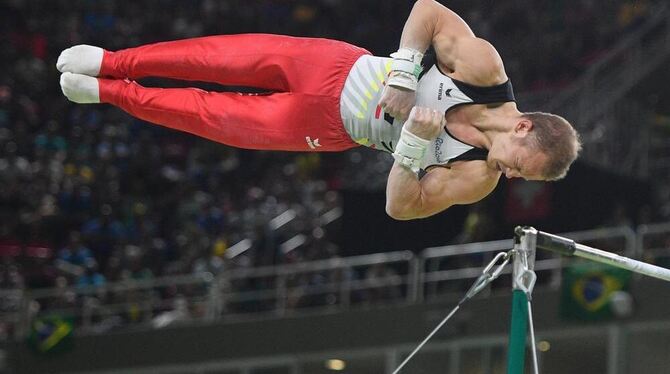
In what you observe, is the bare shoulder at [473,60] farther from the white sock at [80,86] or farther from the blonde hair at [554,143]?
the white sock at [80,86]

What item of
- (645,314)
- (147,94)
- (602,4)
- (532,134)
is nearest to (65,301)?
(645,314)

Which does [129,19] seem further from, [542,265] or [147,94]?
[147,94]

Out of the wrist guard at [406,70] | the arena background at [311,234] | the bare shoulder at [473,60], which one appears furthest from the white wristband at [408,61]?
the arena background at [311,234]

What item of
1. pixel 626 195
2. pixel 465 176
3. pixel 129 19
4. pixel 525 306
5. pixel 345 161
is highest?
pixel 129 19

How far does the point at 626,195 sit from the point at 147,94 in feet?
25.9

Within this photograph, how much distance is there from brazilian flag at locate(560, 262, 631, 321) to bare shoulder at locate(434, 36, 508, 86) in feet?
21.3

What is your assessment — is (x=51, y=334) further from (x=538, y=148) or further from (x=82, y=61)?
(x=538, y=148)

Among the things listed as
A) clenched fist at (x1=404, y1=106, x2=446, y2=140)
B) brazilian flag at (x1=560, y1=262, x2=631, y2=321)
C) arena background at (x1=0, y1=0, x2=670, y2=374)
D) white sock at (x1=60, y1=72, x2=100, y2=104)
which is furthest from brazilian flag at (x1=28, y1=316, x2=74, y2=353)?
clenched fist at (x1=404, y1=106, x2=446, y2=140)

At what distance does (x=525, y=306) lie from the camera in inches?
190

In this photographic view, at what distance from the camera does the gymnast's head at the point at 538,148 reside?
198 inches

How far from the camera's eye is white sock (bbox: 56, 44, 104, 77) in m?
5.75

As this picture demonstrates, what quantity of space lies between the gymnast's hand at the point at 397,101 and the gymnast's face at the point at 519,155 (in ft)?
1.26

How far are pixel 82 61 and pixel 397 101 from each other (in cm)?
149

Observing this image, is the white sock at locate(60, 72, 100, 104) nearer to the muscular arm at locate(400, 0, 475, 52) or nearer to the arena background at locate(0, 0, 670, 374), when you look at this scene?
the muscular arm at locate(400, 0, 475, 52)
